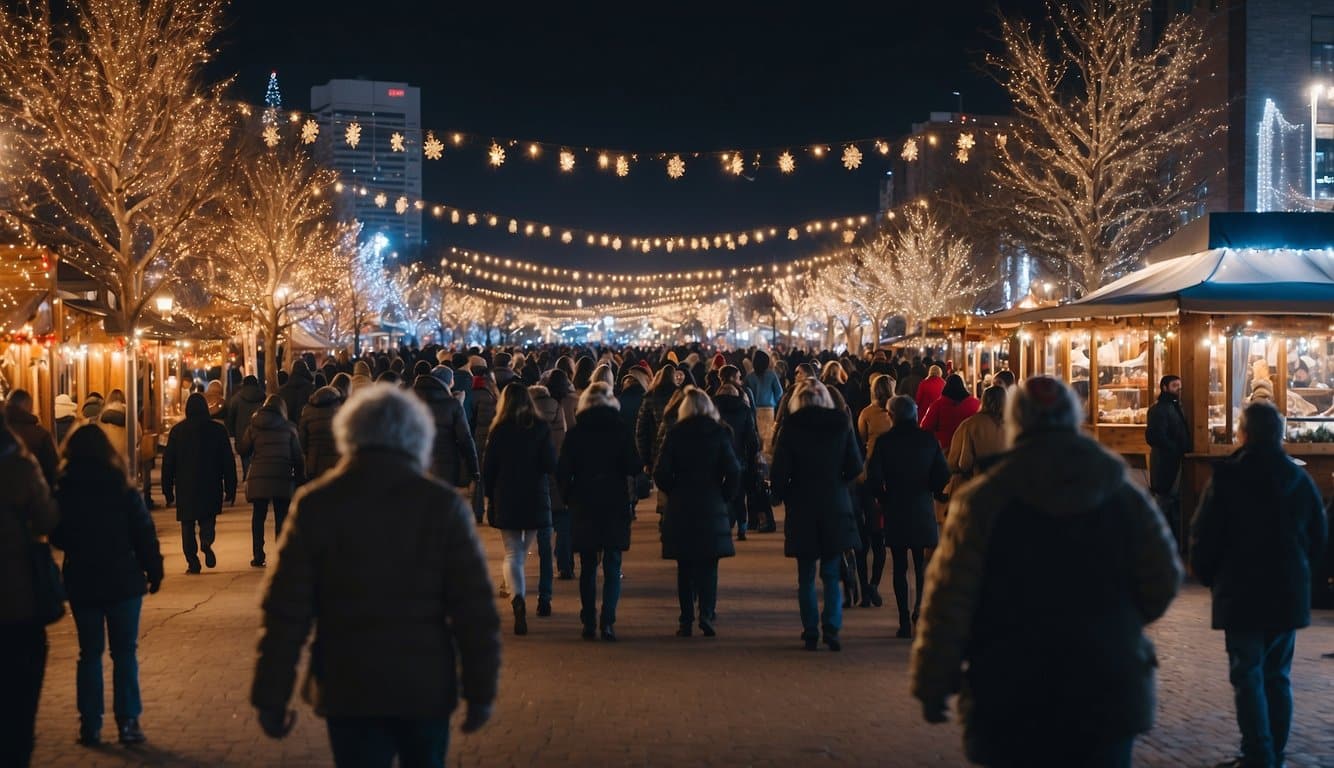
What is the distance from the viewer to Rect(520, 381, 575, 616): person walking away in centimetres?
1108

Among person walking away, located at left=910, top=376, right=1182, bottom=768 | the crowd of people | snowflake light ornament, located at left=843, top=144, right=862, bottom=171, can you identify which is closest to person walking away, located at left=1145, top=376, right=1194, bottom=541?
the crowd of people

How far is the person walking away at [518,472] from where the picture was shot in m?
10.6

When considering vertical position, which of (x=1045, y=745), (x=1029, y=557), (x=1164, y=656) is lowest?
(x=1164, y=656)

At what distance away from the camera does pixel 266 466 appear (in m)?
13.8

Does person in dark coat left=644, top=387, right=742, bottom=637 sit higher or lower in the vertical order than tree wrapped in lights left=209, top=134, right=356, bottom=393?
lower

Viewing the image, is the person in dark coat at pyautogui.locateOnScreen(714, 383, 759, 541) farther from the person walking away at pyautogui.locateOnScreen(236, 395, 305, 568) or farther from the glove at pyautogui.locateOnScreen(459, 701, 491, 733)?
the glove at pyautogui.locateOnScreen(459, 701, 491, 733)

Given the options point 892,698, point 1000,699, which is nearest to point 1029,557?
point 1000,699

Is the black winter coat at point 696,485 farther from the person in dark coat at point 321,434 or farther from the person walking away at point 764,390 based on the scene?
the person walking away at point 764,390

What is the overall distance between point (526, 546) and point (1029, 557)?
6.90 meters

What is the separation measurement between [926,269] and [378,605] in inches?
2139

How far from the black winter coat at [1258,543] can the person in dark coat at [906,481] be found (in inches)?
133

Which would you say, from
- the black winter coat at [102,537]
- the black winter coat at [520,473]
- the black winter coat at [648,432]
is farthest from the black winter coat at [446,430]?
the black winter coat at [102,537]

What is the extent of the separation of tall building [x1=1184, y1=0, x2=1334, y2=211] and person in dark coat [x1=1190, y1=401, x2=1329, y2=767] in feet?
138

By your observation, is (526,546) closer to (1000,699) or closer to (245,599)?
(245,599)
